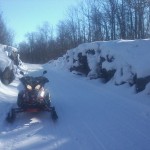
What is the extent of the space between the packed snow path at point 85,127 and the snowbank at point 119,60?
1.84 meters

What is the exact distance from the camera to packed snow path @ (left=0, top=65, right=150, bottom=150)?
766 centimetres

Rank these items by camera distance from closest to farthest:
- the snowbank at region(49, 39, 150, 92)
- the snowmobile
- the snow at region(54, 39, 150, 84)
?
the snowmobile
the snowbank at region(49, 39, 150, 92)
the snow at region(54, 39, 150, 84)

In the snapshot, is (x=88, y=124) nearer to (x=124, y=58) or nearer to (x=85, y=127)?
(x=85, y=127)

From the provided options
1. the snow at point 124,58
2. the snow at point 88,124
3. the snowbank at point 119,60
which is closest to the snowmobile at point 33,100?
the snow at point 88,124

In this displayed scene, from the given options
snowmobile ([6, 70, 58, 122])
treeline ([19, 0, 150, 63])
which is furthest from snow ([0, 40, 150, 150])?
treeline ([19, 0, 150, 63])

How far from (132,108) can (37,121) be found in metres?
3.43

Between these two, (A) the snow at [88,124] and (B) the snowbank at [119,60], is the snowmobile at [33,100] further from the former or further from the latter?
(B) the snowbank at [119,60]

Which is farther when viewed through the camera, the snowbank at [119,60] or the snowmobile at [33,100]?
the snowbank at [119,60]

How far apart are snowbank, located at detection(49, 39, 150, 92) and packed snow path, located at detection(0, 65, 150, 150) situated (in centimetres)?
184

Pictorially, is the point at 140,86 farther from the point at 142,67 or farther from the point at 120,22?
the point at 120,22

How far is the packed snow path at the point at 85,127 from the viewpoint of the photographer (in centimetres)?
766

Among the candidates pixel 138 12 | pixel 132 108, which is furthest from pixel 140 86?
pixel 138 12

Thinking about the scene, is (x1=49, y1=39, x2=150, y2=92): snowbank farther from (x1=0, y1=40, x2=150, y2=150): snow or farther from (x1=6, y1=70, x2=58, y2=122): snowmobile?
(x1=6, y1=70, x2=58, y2=122): snowmobile

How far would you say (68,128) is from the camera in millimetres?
9297
